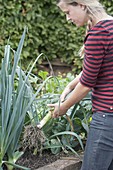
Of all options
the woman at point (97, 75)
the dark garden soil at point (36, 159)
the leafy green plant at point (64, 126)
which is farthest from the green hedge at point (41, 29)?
the woman at point (97, 75)

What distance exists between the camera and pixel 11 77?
9.30ft

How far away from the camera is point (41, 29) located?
20.6ft

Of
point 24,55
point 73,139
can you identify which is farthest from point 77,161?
point 24,55

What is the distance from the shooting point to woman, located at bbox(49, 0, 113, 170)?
2.20 meters

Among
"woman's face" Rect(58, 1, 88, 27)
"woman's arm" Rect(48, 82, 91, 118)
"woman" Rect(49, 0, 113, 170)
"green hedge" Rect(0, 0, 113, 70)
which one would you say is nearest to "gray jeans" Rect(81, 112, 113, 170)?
"woman" Rect(49, 0, 113, 170)

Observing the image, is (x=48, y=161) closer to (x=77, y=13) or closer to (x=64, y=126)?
(x=64, y=126)

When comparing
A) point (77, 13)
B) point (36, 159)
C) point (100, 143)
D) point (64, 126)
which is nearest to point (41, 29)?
point (64, 126)

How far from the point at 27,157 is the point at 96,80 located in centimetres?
104

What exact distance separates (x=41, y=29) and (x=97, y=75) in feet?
13.5

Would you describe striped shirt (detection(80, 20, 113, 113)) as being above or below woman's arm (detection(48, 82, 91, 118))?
above

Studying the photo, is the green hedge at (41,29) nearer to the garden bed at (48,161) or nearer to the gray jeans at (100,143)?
the garden bed at (48,161)

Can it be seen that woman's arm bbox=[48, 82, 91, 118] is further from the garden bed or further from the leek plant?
the garden bed

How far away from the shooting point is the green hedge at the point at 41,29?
589 centimetres

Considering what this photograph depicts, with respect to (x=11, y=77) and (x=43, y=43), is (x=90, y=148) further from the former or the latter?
(x=43, y=43)
